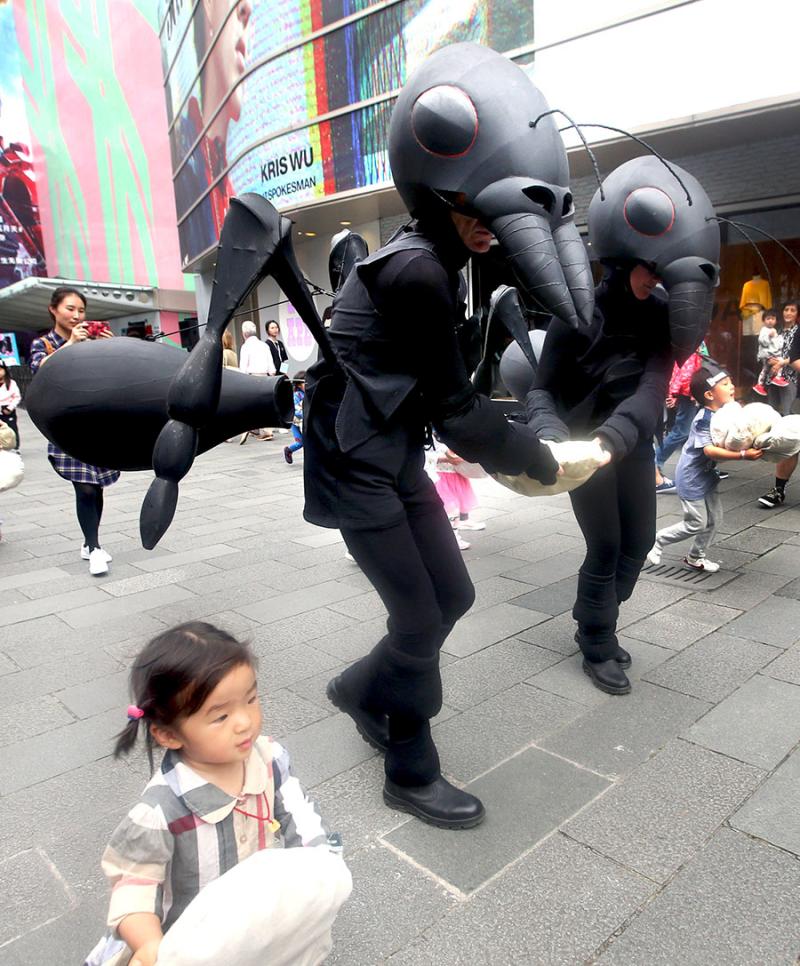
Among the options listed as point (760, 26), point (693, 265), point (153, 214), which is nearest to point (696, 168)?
point (760, 26)

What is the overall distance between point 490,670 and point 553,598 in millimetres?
991

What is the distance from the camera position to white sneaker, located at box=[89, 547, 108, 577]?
4.75m

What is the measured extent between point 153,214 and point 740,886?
31.5 m

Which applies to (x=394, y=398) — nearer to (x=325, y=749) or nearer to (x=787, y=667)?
(x=325, y=749)

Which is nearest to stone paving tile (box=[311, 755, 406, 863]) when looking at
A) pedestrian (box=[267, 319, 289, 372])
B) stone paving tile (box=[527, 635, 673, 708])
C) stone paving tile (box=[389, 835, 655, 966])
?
stone paving tile (box=[389, 835, 655, 966])

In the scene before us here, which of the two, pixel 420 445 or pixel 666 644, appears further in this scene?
pixel 666 644

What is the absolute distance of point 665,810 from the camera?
214 cm

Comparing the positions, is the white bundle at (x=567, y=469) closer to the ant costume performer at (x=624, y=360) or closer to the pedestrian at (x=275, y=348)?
the ant costume performer at (x=624, y=360)

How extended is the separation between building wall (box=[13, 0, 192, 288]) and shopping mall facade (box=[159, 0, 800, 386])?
1421cm

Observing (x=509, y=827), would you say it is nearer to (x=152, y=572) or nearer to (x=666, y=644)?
(x=666, y=644)

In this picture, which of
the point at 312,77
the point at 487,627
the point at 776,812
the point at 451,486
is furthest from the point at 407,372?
the point at 312,77

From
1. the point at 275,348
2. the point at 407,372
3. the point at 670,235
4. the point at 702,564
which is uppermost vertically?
the point at 670,235

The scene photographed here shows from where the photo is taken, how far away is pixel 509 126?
72.1 inches

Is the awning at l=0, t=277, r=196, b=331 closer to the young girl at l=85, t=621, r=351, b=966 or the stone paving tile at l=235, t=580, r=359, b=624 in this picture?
the stone paving tile at l=235, t=580, r=359, b=624
